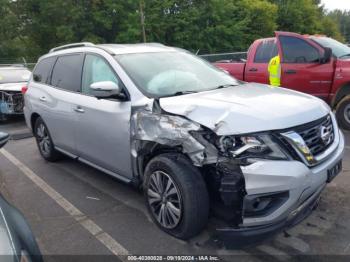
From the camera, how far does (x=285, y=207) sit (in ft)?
8.71

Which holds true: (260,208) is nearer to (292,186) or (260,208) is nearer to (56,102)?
(292,186)

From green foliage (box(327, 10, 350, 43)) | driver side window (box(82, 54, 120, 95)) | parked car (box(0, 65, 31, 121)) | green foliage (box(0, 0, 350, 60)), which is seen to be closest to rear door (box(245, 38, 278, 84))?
driver side window (box(82, 54, 120, 95))

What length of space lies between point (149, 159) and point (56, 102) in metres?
2.03

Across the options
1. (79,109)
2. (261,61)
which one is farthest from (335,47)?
(79,109)

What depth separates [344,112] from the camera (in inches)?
261

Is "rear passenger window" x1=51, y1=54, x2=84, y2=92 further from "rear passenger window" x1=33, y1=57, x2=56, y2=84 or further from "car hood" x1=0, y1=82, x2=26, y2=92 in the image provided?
"car hood" x1=0, y1=82, x2=26, y2=92

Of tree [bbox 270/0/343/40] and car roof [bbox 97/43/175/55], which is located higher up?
tree [bbox 270/0/343/40]

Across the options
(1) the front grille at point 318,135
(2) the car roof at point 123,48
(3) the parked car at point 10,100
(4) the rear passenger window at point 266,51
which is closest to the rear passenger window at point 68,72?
(2) the car roof at point 123,48

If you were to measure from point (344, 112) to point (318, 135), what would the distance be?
161 inches

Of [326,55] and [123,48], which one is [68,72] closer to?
[123,48]

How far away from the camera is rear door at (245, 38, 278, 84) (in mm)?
7572

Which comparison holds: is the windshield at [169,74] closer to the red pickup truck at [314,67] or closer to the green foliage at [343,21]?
the red pickup truck at [314,67]

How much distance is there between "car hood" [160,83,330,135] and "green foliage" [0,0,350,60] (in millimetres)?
29663

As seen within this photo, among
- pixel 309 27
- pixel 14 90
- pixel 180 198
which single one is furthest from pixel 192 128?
pixel 309 27
